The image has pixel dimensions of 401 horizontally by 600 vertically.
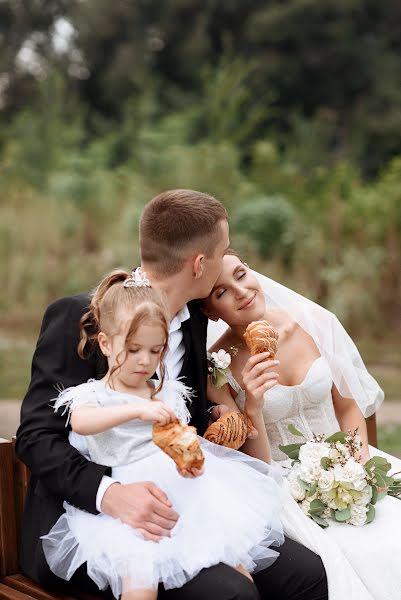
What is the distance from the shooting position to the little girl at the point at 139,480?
2.60 metres

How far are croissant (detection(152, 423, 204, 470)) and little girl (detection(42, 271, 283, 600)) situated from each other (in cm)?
→ 4

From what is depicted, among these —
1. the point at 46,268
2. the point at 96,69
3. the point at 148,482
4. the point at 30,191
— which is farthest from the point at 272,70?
the point at 148,482

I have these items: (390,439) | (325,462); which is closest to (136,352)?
(325,462)

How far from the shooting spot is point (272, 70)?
19016mm

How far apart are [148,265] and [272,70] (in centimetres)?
1649

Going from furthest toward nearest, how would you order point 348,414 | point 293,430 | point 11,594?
point 348,414, point 293,430, point 11,594

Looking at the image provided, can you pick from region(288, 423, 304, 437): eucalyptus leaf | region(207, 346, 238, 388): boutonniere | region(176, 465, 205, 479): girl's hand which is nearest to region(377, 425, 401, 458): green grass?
region(288, 423, 304, 437): eucalyptus leaf

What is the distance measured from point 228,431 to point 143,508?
1.73ft

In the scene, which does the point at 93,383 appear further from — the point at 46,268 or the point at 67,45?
Result: the point at 67,45

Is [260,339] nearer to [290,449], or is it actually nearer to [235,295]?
[235,295]

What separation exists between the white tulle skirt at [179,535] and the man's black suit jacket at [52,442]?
0.26 ft

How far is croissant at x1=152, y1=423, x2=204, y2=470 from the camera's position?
8.16ft

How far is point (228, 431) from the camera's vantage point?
10.0 ft

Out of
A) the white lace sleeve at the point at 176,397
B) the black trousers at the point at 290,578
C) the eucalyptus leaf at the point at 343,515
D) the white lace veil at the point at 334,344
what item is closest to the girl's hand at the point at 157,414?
the white lace sleeve at the point at 176,397
